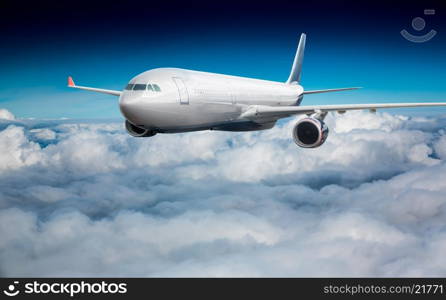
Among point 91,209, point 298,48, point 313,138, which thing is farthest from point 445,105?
point 91,209

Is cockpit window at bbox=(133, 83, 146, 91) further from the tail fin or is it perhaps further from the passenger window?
the tail fin

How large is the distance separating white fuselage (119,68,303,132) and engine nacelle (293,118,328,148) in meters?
4.82

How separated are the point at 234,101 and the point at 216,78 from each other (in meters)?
2.08

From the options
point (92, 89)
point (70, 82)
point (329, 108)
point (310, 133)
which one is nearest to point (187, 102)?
point (310, 133)

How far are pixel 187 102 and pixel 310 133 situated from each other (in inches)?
344

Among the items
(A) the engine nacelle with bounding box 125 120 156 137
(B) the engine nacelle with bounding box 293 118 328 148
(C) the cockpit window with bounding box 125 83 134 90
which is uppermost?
(A) the engine nacelle with bounding box 125 120 156 137

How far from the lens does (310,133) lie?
25672mm

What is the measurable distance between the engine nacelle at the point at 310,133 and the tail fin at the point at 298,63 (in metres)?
21.2

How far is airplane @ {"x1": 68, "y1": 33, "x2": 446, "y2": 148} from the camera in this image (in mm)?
20531

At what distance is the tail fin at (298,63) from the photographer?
46428 millimetres

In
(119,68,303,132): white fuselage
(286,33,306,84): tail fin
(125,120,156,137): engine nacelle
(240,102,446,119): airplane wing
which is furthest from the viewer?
(286,33,306,84): tail fin

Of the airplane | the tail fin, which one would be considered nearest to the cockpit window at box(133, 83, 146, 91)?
the airplane

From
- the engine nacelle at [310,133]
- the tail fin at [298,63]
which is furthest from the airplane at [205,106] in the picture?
the tail fin at [298,63]

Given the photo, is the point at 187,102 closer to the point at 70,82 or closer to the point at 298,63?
the point at 70,82
